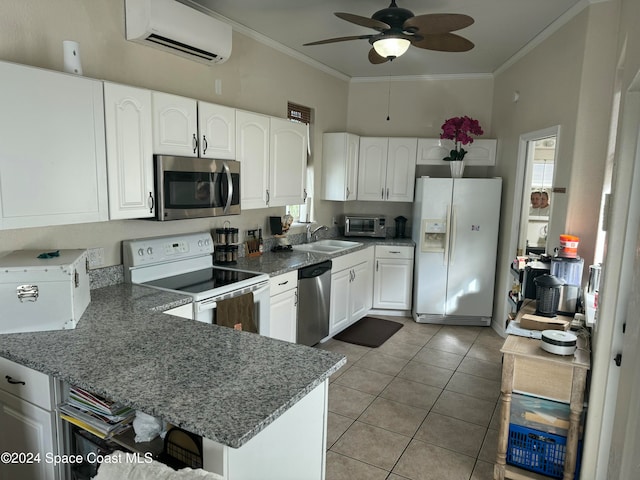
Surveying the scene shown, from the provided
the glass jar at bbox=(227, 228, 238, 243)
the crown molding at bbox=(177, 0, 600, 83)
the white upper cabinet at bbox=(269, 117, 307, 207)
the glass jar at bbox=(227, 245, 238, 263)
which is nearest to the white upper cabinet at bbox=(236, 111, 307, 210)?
the white upper cabinet at bbox=(269, 117, 307, 207)

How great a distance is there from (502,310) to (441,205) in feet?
4.24

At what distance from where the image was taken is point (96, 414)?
5.48 ft

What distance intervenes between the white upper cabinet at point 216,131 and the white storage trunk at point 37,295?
50.8 inches

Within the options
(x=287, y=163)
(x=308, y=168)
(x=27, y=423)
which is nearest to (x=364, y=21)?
(x=287, y=163)

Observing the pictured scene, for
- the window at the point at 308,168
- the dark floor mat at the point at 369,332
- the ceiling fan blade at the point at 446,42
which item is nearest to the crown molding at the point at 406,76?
the window at the point at 308,168

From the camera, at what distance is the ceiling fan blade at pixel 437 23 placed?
241cm

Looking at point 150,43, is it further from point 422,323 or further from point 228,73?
point 422,323

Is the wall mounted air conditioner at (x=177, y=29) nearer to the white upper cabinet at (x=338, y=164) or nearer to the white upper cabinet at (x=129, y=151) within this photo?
the white upper cabinet at (x=129, y=151)

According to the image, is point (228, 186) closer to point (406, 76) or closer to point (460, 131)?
point (460, 131)

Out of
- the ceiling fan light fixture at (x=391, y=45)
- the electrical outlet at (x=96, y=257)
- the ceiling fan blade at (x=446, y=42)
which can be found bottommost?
the electrical outlet at (x=96, y=257)

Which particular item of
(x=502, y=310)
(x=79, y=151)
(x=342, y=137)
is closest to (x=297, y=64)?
(x=342, y=137)

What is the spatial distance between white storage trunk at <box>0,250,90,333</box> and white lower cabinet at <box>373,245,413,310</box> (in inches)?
141

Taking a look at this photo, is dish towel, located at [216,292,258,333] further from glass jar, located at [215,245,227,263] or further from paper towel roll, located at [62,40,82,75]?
paper towel roll, located at [62,40,82,75]

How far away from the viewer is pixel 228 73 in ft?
12.0
